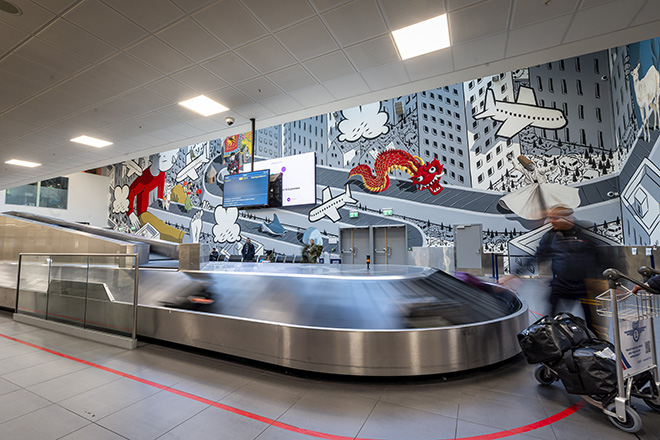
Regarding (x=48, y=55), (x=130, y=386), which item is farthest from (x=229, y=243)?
(x=130, y=386)

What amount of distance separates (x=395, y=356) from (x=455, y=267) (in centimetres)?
734

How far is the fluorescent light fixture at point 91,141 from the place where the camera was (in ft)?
21.1

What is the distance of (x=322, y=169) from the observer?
11438 millimetres

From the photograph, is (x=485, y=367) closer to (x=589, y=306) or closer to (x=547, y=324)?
(x=547, y=324)

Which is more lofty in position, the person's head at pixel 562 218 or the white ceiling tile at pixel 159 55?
the white ceiling tile at pixel 159 55

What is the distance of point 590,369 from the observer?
6.39ft

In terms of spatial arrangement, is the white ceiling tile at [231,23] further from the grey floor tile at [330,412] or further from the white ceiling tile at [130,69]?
the grey floor tile at [330,412]

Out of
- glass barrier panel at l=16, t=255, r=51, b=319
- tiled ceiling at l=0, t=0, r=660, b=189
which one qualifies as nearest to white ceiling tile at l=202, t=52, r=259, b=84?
tiled ceiling at l=0, t=0, r=660, b=189

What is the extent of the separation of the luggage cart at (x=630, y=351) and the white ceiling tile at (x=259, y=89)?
417 centimetres

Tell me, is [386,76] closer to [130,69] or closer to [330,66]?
[330,66]

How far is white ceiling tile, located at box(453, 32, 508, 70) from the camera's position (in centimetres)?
330

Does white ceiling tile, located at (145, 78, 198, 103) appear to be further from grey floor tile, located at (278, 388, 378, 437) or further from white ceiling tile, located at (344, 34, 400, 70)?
grey floor tile, located at (278, 388, 378, 437)

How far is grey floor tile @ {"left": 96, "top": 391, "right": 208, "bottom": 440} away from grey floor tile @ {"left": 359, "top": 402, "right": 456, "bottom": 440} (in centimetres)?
117

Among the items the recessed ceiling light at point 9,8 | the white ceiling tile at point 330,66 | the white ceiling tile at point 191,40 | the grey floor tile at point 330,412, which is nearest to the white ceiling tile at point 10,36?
the recessed ceiling light at point 9,8
